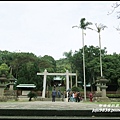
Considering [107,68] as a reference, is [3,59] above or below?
above

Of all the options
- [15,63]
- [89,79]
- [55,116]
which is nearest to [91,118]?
[55,116]

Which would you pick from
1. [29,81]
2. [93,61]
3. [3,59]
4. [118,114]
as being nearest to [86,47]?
[93,61]

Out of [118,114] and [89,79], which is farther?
[89,79]

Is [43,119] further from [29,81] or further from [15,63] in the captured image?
[15,63]

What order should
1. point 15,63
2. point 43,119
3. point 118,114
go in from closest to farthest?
point 43,119 → point 118,114 → point 15,63

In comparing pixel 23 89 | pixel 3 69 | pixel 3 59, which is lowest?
pixel 23 89

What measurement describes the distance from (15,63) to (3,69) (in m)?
5.17

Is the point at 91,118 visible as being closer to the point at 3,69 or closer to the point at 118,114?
the point at 118,114

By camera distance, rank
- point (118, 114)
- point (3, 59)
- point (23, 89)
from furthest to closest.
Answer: point (3, 59) → point (23, 89) → point (118, 114)

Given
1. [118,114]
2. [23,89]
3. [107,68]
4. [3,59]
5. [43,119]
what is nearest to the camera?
[43,119]

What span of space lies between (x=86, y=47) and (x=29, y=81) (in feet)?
51.7

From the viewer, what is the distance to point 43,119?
6105 mm

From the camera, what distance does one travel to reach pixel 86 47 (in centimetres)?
4506

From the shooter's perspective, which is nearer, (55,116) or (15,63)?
(55,116)
